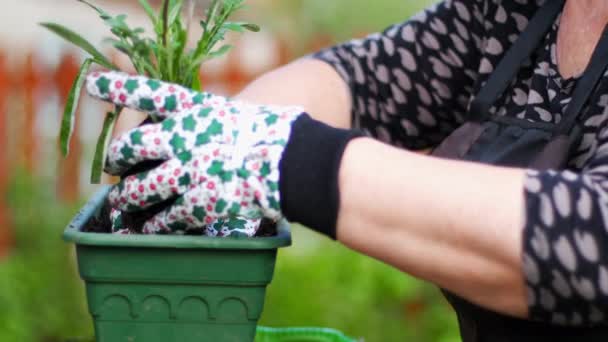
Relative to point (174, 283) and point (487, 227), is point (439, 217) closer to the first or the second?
point (487, 227)

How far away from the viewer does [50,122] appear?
4.56m

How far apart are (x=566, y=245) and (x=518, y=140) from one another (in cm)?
40

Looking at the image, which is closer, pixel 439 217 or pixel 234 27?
pixel 439 217

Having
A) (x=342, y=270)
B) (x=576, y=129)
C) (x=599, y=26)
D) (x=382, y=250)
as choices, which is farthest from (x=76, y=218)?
(x=342, y=270)

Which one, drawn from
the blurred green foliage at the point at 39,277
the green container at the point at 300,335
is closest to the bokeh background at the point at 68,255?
the blurred green foliage at the point at 39,277

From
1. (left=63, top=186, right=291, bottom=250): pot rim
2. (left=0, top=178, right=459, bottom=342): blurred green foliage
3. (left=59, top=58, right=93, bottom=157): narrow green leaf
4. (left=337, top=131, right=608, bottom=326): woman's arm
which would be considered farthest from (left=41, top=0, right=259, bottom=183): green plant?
(left=0, top=178, right=459, bottom=342): blurred green foliage

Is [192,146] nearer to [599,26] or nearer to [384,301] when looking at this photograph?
[599,26]

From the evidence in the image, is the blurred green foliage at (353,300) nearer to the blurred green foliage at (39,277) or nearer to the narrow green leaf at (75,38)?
the blurred green foliage at (39,277)

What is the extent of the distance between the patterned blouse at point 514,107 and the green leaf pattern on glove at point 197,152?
0.32 m

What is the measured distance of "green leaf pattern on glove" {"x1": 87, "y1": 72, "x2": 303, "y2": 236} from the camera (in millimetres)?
1126

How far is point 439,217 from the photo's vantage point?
43.3 inches

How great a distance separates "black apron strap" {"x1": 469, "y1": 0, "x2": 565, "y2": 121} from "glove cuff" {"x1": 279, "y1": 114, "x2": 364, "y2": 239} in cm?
48

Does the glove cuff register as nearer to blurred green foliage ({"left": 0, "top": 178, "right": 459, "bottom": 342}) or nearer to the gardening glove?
the gardening glove

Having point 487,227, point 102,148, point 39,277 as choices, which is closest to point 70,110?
point 102,148
